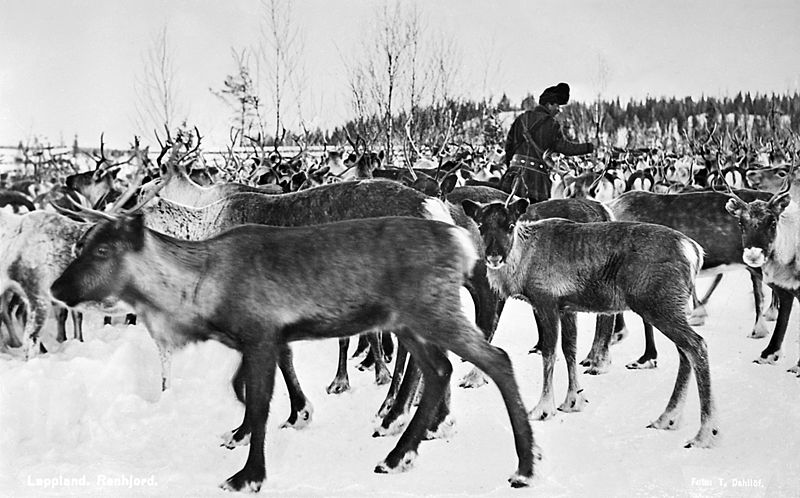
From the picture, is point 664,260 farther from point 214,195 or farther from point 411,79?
point 411,79

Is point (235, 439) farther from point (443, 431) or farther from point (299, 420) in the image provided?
point (443, 431)

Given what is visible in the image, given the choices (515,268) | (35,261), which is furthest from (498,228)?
(35,261)

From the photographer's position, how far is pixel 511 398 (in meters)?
3.35

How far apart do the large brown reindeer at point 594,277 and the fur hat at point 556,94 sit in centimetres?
214

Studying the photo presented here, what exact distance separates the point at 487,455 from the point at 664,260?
136cm

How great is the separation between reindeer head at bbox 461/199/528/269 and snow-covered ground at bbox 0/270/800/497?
836 mm

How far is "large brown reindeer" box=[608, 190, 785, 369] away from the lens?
19.2ft

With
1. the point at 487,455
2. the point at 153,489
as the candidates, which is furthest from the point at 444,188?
the point at 153,489

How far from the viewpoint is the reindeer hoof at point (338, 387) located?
476 centimetres

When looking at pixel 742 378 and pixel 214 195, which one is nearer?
pixel 742 378

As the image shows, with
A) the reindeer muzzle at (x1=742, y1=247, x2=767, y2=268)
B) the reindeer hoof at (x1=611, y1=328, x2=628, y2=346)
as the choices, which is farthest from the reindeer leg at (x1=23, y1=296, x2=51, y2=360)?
the reindeer muzzle at (x1=742, y1=247, x2=767, y2=268)

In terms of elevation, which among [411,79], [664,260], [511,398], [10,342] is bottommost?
[10,342]

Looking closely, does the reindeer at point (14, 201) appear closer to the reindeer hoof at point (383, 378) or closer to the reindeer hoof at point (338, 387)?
the reindeer hoof at point (338, 387)

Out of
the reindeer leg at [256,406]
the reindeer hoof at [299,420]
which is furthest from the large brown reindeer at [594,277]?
the reindeer leg at [256,406]
